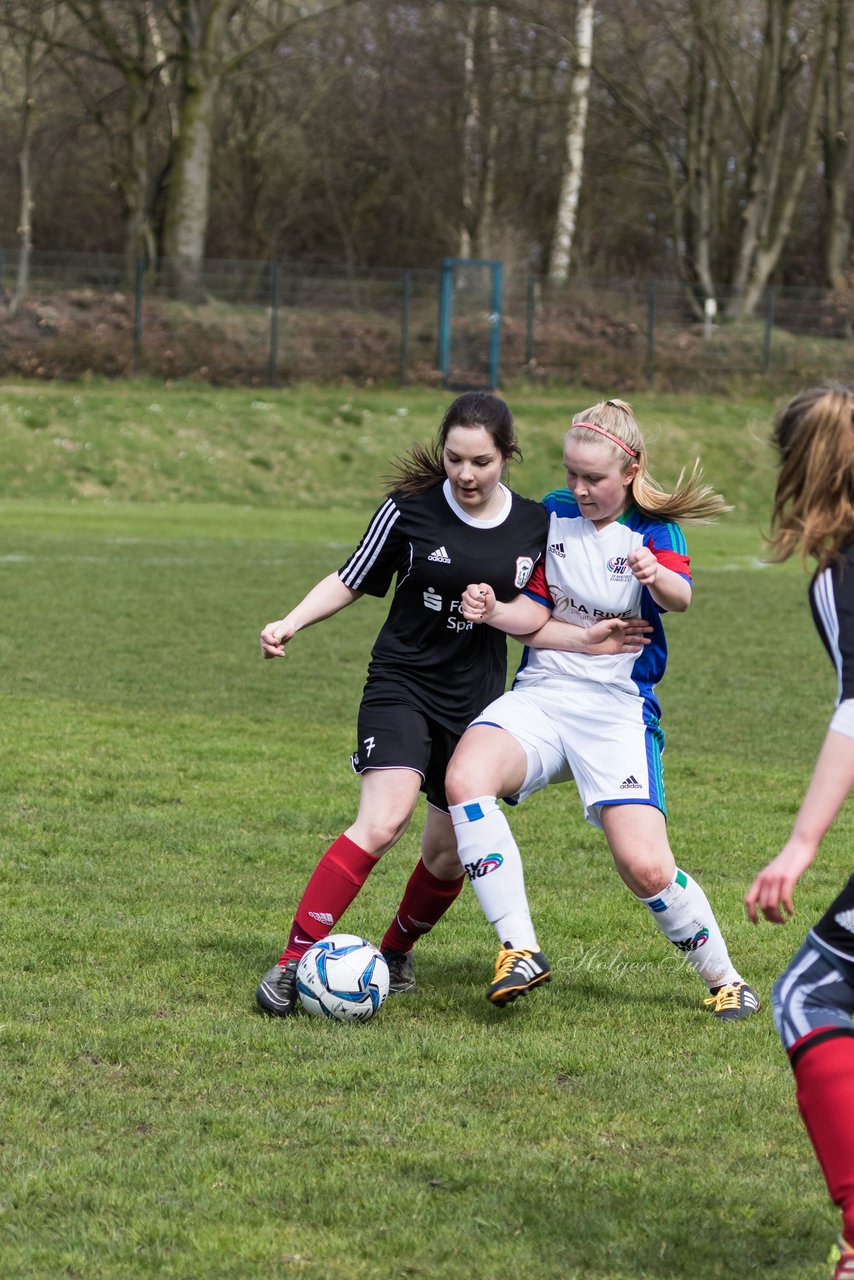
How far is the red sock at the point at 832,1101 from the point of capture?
2859 mm

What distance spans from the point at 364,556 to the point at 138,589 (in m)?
10.8

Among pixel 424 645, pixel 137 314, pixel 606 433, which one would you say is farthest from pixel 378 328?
pixel 606 433

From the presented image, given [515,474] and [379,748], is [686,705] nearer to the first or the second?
[379,748]

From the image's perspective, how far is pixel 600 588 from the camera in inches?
193

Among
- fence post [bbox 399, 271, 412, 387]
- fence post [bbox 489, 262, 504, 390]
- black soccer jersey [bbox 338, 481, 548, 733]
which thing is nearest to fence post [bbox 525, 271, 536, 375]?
fence post [bbox 489, 262, 504, 390]

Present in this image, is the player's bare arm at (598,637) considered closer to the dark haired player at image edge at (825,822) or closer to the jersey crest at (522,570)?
the jersey crest at (522,570)

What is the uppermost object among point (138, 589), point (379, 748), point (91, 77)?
point (91, 77)

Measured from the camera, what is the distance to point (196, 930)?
5578 millimetres

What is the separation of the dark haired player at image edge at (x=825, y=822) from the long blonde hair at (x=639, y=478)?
5.11 feet

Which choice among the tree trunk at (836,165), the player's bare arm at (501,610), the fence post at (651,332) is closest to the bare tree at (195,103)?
the fence post at (651,332)

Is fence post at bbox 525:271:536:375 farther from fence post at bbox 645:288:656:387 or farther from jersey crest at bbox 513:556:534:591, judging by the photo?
jersey crest at bbox 513:556:534:591

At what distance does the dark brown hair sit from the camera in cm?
482

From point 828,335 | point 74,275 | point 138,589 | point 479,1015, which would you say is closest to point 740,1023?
point 479,1015

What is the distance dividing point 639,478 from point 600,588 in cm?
36
